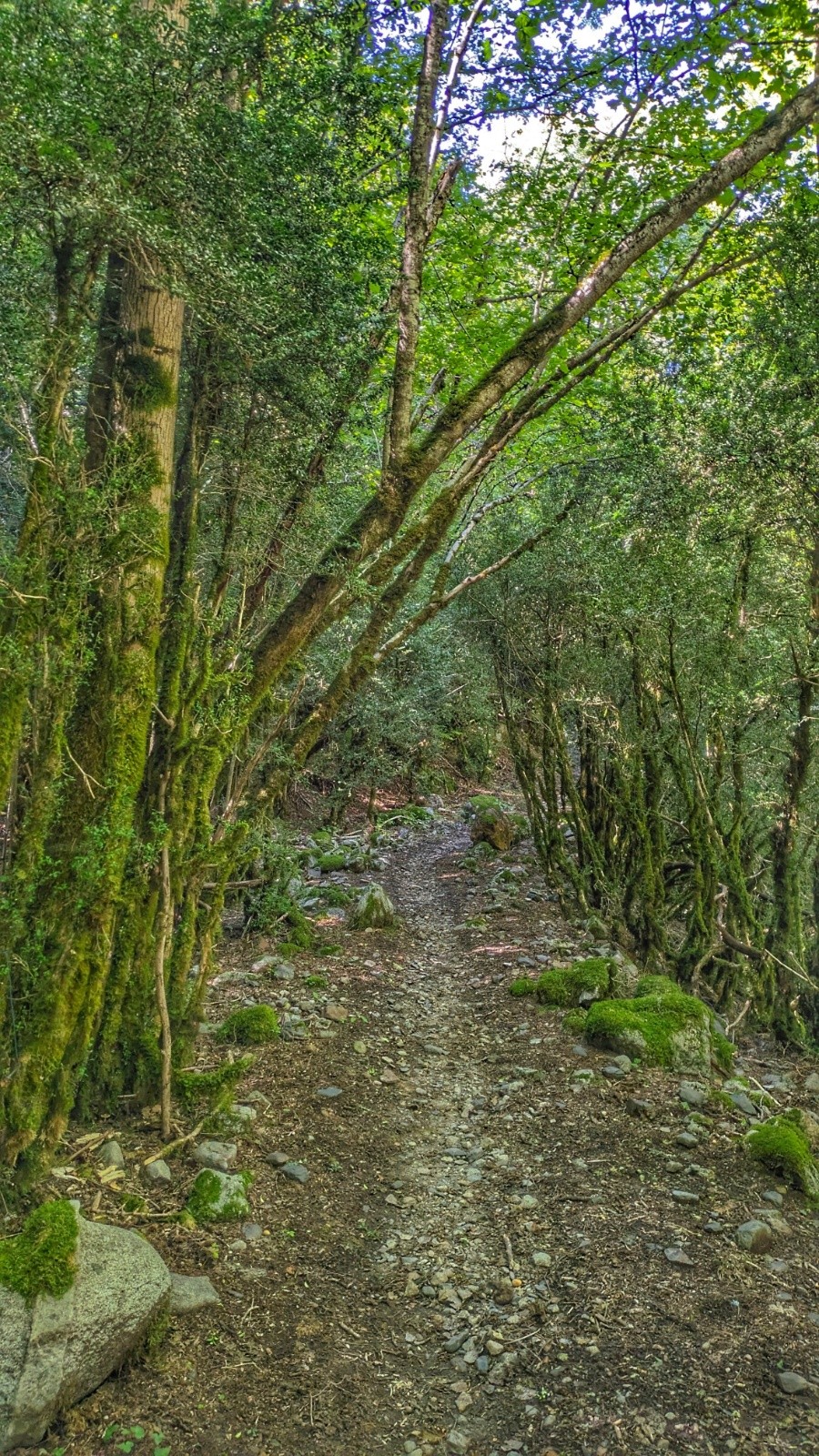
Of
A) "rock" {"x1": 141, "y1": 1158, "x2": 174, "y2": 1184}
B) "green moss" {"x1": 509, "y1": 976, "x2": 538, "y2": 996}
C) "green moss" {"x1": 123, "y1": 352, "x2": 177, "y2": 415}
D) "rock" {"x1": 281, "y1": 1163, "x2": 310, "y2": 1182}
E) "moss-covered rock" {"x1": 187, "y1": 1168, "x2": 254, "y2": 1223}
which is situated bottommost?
"rock" {"x1": 281, "y1": 1163, "x2": 310, "y2": 1182}

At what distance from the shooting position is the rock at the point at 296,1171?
494 centimetres

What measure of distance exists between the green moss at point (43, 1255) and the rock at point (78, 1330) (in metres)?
0.03

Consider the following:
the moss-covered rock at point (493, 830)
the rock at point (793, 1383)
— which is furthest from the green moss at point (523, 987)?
the moss-covered rock at point (493, 830)

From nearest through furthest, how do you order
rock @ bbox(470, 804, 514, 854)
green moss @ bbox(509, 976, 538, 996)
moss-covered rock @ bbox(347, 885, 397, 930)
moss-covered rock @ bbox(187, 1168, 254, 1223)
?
moss-covered rock @ bbox(187, 1168, 254, 1223)
green moss @ bbox(509, 976, 538, 996)
moss-covered rock @ bbox(347, 885, 397, 930)
rock @ bbox(470, 804, 514, 854)

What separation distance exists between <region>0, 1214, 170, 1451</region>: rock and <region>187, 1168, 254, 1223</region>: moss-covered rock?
838 mm

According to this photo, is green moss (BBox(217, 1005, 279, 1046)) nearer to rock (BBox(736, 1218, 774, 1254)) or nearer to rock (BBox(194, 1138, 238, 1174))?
rock (BBox(194, 1138, 238, 1174))

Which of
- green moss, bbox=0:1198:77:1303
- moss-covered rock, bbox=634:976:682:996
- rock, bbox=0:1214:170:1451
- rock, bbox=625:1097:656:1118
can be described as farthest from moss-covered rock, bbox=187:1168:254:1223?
moss-covered rock, bbox=634:976:682:996

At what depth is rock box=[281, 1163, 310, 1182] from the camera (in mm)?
4941

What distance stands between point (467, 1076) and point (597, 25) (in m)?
8.48

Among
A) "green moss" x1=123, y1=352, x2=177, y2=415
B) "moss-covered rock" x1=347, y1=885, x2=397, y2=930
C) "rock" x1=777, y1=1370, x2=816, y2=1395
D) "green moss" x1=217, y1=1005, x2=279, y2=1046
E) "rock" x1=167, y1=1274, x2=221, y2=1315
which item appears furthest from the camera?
"moss-covered rock" x1=347, y1=885, x2=397, y2=930

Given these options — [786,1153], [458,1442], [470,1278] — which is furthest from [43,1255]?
[786,1153]

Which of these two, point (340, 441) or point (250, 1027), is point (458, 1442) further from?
point (340, 441)

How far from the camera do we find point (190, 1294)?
3768 mm

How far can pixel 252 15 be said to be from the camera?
4766mm
